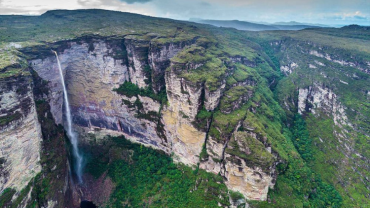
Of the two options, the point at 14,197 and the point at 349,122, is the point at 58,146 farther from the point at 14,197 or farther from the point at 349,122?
the point at 349,122

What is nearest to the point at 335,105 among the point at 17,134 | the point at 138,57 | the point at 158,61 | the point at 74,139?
the point at 158,61

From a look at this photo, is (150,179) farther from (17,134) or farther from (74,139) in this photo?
(17,134)

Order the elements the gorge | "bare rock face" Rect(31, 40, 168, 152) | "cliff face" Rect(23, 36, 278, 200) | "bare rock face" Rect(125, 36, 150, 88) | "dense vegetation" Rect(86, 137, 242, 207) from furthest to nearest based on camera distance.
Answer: "bare rock face" Rect(125, 36, 150, 88), "bare rock face" Rect(31, 40, 168, 152), "cliff face" Rect(23, 36, 278, 200), "dense vegetation" Rect(86, 137, 242, 207), the gorge

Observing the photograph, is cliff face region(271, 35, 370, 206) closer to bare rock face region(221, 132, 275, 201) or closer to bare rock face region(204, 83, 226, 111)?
bare rock face region(221, 132, 275, 201)

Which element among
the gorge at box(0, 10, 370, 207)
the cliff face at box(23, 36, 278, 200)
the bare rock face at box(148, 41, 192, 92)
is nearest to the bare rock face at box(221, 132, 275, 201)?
the gorge at box(0, 10, 370, 207)

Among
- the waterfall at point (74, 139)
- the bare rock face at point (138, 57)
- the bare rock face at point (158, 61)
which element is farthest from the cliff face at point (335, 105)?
the waterfall at point (74, 139)
